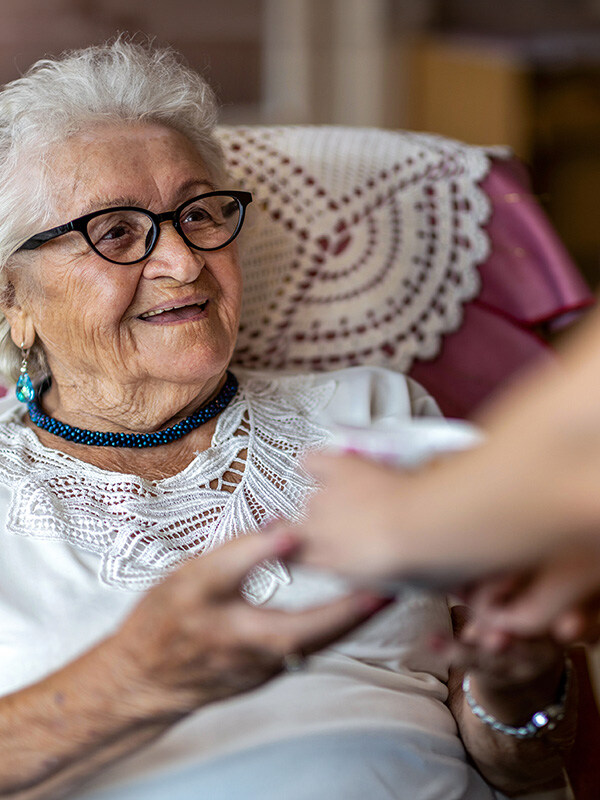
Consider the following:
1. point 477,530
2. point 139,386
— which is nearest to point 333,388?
point 139,386

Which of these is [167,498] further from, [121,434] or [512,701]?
[512,701]

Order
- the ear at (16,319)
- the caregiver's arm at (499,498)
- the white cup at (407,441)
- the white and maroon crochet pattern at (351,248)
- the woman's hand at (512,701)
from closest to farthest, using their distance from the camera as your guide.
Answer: the caregiver's arm at (499,498) < the white cup at (407,441) < the woman's hand at (512,701) < the ear at (16,319) < the white and maroon crochet pattern at (351,248)

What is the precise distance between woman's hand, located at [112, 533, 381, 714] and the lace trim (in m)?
0.30

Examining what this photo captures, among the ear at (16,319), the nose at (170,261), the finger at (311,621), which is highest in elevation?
the nose at (170,261)

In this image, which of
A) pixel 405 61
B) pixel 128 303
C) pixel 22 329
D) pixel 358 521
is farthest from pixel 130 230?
pixel 405 61

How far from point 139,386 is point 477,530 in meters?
0.85

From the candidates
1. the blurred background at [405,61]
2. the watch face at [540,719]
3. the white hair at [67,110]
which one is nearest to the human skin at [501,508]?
the watch face at [540,719]

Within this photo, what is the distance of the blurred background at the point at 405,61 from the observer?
4.01 meters

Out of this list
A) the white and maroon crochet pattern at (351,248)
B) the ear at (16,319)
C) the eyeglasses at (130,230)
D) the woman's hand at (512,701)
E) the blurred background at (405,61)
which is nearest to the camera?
the woman's hand at (512,701)

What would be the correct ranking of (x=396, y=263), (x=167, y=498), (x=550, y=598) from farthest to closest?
(x=396, y=263), (x=167, y=498), (x=550, y=598)

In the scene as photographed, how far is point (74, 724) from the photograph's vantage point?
880 mm

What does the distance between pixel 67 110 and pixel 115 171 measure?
0.13m

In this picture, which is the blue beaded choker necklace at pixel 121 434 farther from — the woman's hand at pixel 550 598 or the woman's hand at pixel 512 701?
the woman's hand at pixel 550 598

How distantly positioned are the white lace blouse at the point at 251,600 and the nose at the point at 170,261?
24cm
